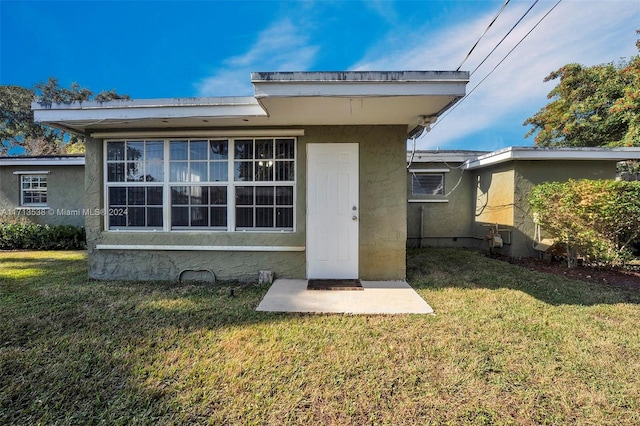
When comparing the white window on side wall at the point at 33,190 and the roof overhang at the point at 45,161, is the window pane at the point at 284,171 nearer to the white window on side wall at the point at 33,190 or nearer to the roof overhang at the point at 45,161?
the roof overhang at the point at 45,161

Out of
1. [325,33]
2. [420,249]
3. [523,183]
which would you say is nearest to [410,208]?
[420,249]

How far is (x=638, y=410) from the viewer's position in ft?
6.77

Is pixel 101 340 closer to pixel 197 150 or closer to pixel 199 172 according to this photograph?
pixel 199 172

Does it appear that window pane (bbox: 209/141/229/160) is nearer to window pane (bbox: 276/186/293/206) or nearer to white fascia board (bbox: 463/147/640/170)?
window pane (bbox: 276/186/293/206)

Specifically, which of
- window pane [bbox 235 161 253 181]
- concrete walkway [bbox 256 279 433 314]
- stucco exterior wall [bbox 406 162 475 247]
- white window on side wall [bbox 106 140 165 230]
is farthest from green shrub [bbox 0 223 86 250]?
stucco exterior wall [bbox 406 162 475 247]

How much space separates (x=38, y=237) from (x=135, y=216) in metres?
6.41

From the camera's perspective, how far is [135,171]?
532 cm

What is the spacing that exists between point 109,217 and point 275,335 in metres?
4.23

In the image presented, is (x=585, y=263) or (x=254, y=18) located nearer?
(x=585, y=263)

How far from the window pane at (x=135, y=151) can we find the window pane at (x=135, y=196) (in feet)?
1.81

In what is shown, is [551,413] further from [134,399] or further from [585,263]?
[585,263]

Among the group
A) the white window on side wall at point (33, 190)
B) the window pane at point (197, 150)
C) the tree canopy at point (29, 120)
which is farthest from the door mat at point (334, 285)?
the tree canopy at point (29, 120)

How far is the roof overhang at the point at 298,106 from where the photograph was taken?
11.6 ft

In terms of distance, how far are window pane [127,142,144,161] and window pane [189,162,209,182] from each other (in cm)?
99
